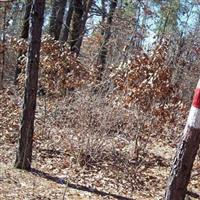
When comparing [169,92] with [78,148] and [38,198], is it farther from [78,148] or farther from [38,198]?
[38,198]

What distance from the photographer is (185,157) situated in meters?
4.39

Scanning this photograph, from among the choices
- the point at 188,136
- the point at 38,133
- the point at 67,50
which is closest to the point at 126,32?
the point at 67,50

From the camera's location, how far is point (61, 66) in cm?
1183

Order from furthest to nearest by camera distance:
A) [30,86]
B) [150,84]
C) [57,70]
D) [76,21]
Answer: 1. [76,21]
2. [57,70]
3. [150,84]
4. [30,86]

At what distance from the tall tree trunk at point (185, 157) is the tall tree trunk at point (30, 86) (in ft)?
13.5

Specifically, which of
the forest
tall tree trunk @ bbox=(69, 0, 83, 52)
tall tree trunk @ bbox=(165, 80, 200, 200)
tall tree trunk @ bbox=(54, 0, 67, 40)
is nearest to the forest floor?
the forest

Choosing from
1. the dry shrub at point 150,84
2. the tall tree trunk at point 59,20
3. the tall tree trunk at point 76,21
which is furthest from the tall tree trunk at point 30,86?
the tall tree trunk at point 59,20

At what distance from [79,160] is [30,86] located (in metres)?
2.08

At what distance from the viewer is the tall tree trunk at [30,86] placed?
787 centimetres

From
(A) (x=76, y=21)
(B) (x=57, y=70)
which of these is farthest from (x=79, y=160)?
(A) (x=76, y=21)

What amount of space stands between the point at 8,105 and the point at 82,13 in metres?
6.31

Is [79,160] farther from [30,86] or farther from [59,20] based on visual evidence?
[59,20]

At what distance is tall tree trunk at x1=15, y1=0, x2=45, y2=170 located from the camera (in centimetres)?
787

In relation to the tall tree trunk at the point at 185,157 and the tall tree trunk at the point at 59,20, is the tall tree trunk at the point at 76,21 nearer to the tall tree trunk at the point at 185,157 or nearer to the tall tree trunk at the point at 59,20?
the tall tree trunk at the point at 59,20
